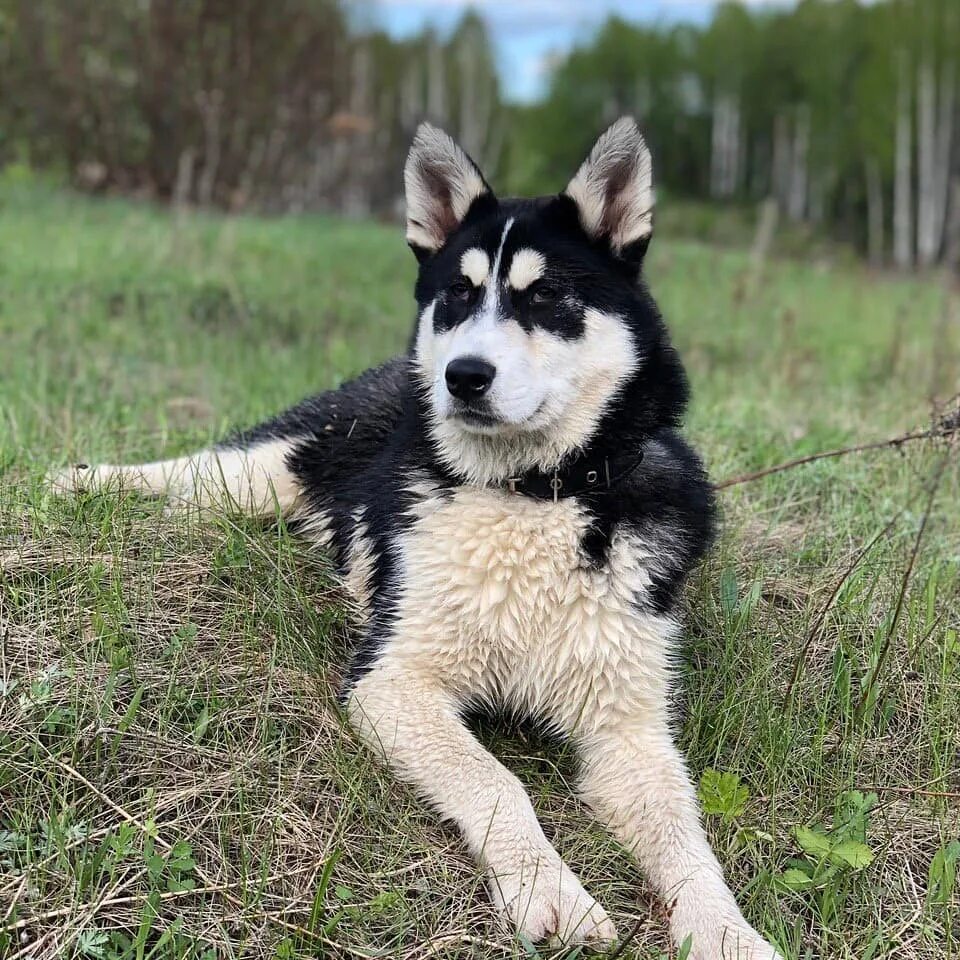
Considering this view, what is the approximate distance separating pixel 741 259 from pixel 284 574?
17.0 meters

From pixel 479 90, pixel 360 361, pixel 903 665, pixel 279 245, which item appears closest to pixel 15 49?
pixel 279 245

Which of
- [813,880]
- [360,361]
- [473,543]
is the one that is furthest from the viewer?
[360,361]

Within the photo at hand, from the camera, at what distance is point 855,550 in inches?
147

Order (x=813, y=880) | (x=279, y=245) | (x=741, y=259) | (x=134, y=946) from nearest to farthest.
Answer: (x=134, y=946), (x=813, y=880), (x=279, y=245), (x=741, y=259)

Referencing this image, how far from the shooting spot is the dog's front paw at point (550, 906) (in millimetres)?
2287

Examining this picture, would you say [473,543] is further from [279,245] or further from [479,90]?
[479,90]

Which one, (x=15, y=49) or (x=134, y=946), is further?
(x=15, y=49)

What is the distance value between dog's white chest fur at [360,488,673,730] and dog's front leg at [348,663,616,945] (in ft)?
0.39

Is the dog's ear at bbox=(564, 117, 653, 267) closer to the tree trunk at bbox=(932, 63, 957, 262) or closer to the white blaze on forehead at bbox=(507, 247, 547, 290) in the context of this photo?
the white blaze on forehead at bbox=(507, 247, 547, 290)

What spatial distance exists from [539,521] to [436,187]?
1208 millimetres

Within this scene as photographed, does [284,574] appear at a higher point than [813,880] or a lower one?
higher

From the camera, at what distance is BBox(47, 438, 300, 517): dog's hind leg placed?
3471mm

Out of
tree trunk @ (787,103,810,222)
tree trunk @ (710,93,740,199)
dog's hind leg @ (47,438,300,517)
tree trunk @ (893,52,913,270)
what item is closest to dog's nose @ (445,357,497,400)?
dog's hind leg @ (47,438,300,517)

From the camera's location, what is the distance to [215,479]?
372 cm
